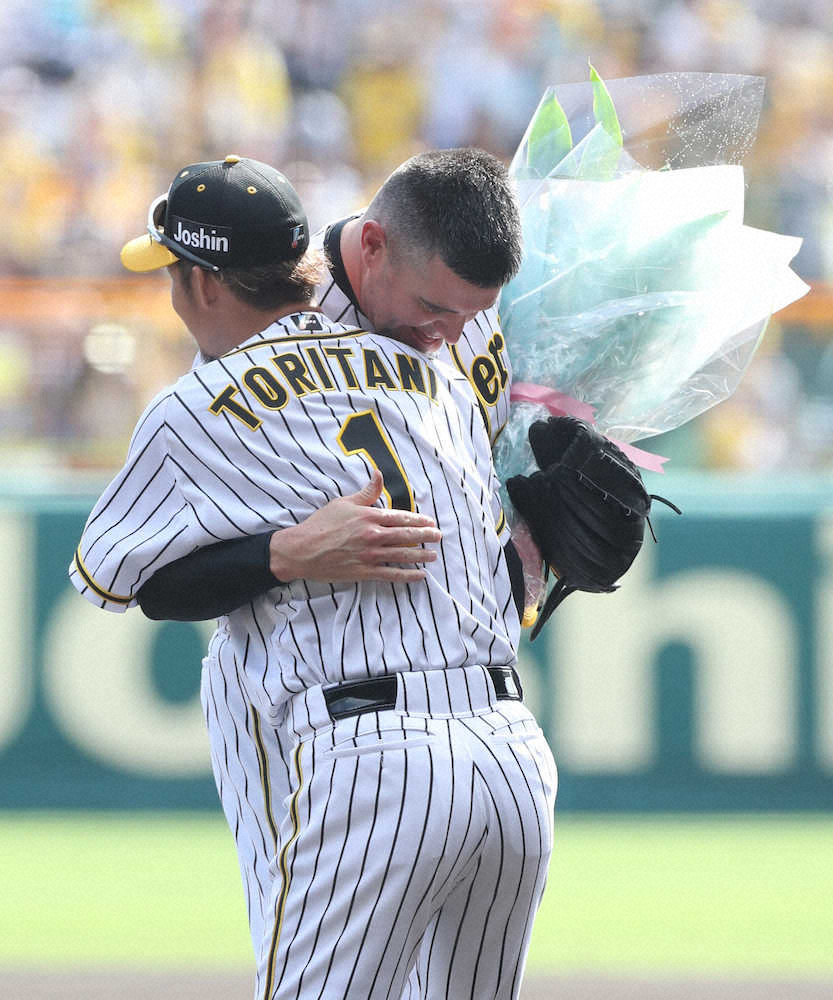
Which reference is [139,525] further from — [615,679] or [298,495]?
[615,679]

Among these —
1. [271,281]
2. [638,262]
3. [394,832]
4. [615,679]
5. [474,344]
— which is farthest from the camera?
[615,679]

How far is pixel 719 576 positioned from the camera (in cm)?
686

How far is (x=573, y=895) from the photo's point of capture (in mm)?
5805

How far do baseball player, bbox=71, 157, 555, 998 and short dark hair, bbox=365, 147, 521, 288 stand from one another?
0.14 feet

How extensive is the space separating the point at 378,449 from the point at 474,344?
0.51 meters

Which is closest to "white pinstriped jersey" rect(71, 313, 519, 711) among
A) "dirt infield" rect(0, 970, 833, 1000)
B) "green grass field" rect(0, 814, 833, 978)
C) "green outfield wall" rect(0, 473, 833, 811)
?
"dirt infield" rect(0, 970, 833, 1000)

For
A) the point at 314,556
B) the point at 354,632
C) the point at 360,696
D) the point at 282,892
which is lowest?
the point at 282,892

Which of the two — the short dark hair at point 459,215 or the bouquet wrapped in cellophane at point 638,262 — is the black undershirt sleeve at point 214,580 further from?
the bouquet wrapped in cellophane at point 638,262

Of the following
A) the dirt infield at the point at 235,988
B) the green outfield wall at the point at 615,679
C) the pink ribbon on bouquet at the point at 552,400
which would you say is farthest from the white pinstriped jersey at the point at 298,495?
the green outfield wall at the point at 615,679

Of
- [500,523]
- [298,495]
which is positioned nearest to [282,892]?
[298,495]

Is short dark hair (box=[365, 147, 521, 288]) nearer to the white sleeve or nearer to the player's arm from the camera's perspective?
the player's arm

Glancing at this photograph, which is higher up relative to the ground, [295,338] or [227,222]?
[227,222]

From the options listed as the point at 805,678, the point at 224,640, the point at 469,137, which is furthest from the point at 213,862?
the point at 469,137

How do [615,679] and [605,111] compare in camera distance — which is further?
[615,679]
